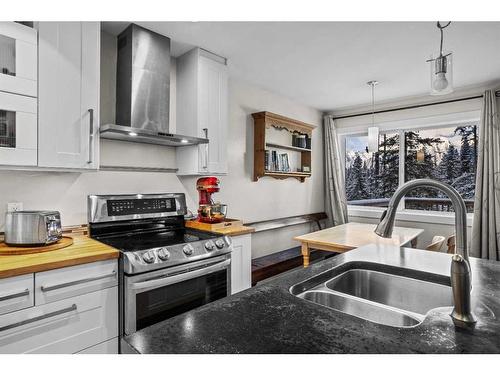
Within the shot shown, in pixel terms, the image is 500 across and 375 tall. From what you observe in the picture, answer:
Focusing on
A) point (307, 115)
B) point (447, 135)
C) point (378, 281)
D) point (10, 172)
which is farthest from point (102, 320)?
point (447, 135)

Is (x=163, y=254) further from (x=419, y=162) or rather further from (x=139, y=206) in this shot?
(x=419, y=162)

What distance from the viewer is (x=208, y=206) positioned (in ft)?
8.50

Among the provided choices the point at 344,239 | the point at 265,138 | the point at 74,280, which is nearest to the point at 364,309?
the point at 74,280

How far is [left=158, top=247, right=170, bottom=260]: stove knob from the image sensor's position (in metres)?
1.81

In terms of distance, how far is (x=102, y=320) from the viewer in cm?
165

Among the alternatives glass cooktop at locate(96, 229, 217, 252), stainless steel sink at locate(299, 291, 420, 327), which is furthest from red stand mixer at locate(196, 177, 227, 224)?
stainless steel sink at locate(299, 291, 420, 327)

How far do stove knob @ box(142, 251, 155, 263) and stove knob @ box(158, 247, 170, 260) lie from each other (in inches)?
1.8

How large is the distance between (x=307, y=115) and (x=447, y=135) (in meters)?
1.88

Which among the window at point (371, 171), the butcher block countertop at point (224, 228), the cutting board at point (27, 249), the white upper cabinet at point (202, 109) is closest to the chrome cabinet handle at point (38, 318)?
the cutting board at point (27, 249)

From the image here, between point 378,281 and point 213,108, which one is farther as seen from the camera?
point 213,108

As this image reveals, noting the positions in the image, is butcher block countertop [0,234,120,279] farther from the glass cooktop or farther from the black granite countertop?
the black granite countertop

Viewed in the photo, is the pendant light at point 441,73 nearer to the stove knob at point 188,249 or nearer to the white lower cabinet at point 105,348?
the stove knob at point 188,249

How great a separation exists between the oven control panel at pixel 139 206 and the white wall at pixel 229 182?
0.58ft
